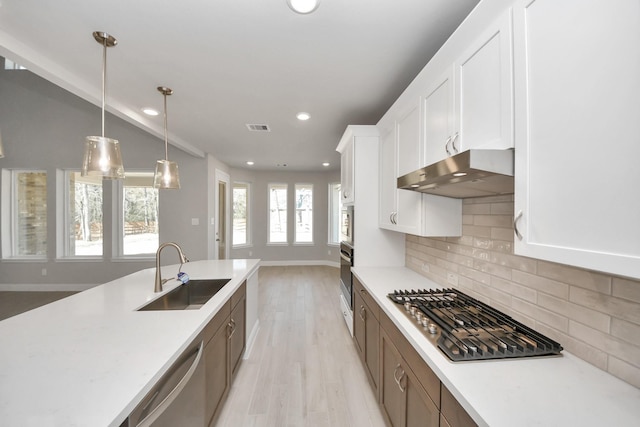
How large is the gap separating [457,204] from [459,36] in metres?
1.03

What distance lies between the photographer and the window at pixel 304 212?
7.03m

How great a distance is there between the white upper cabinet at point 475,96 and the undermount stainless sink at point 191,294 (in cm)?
197

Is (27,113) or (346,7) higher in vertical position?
(27,113)

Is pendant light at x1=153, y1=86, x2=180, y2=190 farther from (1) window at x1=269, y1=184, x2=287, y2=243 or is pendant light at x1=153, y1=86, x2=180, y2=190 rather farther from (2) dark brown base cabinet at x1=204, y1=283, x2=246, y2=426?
(1) window at x1=269, y1=184, x2=287, y2=243

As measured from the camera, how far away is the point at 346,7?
1.37m

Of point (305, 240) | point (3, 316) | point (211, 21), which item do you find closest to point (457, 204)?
point (211, 21)

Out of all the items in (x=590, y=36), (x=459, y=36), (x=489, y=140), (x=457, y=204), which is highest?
(x=459, y=36)

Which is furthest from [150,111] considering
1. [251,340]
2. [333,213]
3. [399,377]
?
[333,213]

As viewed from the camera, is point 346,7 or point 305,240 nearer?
point 346,7

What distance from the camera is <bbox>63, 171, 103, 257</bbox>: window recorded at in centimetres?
498

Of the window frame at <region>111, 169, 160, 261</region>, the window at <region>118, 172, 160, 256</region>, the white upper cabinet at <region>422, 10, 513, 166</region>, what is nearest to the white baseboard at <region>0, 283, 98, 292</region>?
the window frame at <region>111, 169, 160, 261</region>

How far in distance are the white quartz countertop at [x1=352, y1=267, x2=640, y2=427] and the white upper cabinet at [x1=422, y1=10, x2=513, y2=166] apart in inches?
32.5

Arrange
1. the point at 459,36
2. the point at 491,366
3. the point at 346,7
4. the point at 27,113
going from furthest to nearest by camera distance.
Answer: the point at 27,113
the point at 346,7
the point at 459,36
the point at 491,366

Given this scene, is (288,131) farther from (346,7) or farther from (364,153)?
(346,7)
